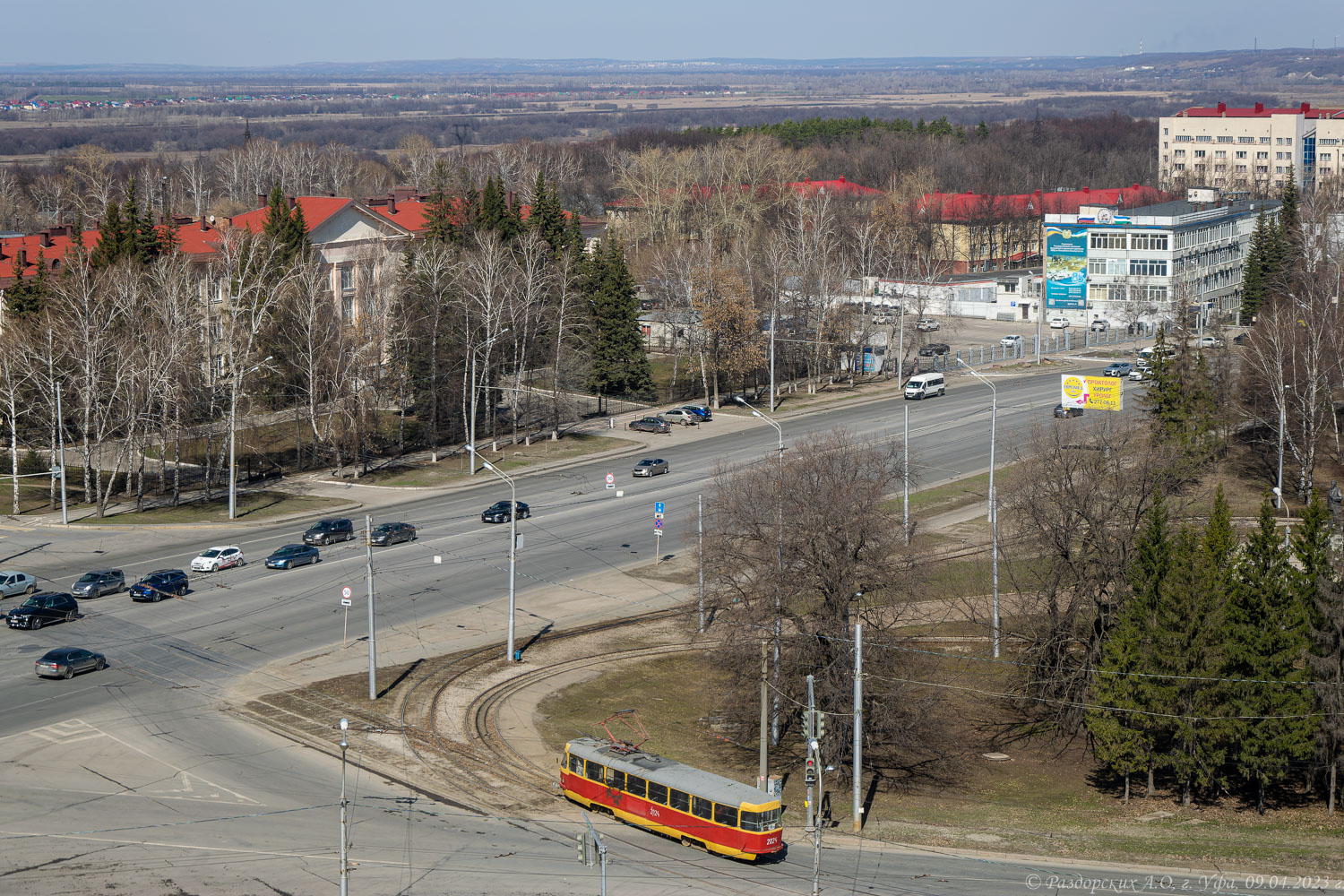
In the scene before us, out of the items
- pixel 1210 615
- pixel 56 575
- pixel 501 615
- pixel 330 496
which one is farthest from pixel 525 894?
pixel 330 496

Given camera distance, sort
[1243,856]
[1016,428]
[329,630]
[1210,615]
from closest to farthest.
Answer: [1243,856], [1210,615], [329,630], [1016,428]

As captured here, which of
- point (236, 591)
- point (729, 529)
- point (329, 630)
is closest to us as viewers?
point (729, 529)

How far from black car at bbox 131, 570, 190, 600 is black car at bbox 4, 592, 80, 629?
2.98m

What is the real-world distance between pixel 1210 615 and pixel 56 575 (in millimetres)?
48953

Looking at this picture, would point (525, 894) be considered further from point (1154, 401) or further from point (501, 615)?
point (1154, 401)

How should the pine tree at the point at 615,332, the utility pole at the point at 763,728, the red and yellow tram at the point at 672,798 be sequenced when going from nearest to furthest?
1. the red and yellow tram at the point at 672,798
2. the utility pole at the point at 763,728
3. the pine tree at the point at 615,332

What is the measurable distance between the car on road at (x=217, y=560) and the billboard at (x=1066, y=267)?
93.2 meters

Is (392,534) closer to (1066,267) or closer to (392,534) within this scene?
(392,534)

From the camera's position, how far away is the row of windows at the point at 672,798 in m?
36.5

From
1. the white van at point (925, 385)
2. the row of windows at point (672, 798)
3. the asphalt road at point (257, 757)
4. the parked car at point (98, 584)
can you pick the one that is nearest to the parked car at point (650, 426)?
the asphalt road at point (257, 757)

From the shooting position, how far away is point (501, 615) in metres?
59.3

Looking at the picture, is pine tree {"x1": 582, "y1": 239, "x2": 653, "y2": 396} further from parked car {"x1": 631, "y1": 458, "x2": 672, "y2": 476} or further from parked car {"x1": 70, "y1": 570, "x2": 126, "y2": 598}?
parked car {"x1": 70, "y1": 570, "x2": 126, "y2": 598}

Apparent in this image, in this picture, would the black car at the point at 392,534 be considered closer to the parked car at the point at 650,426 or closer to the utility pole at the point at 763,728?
the parked car at the point at 650,426

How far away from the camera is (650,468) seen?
83375mm
